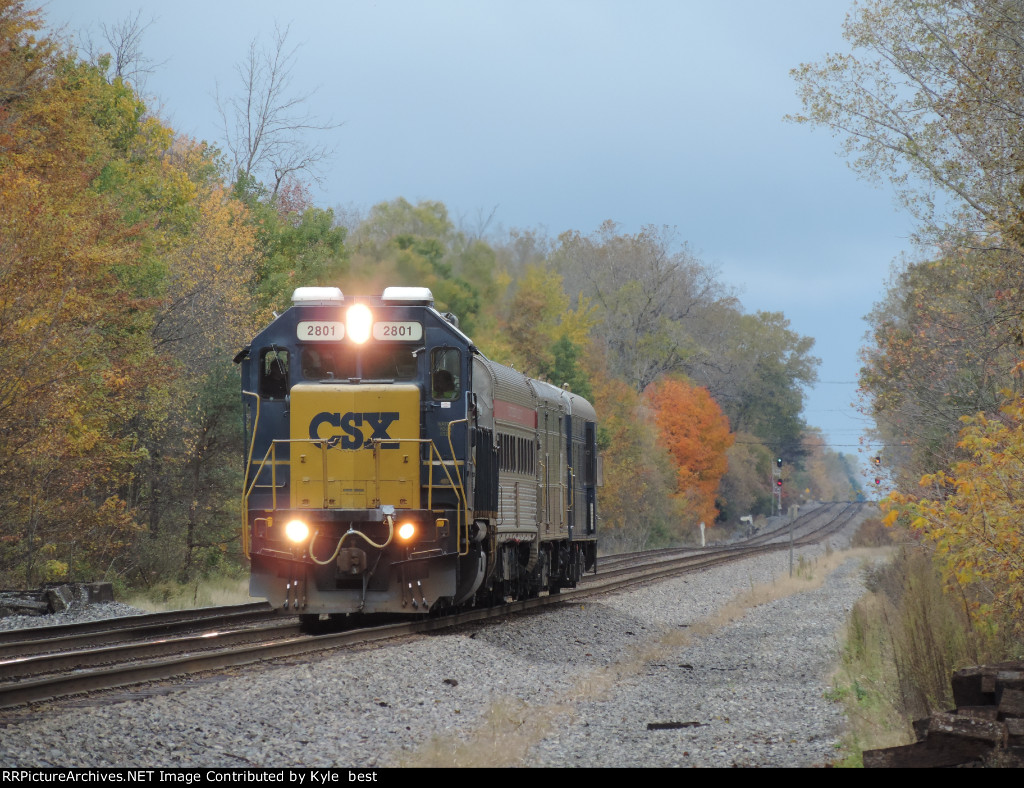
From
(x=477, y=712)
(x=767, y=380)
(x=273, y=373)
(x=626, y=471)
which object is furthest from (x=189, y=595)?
(x=767, y=380)

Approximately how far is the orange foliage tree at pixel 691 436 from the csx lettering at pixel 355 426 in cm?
5151

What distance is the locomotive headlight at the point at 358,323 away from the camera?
48.9ft

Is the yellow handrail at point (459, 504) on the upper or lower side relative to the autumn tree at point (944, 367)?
lower

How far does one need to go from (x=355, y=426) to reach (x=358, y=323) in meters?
1.36

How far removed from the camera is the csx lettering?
14.5 m

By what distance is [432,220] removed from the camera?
6028cm

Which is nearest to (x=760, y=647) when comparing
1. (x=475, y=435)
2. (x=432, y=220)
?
(x=475, y=435)

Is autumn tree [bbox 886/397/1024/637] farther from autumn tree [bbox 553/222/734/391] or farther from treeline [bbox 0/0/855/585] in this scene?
autumn tree [bbox 553/222/734/391]

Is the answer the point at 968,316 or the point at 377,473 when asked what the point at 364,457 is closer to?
the point at 377,473

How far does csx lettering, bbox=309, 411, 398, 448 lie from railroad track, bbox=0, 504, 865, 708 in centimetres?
232

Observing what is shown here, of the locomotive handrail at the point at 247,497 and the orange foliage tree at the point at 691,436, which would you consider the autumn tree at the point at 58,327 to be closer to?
the locomotive handrail at the point at 247,497

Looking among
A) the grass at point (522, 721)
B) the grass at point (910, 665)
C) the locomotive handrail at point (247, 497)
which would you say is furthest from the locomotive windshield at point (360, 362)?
the grass at point (910, 665)

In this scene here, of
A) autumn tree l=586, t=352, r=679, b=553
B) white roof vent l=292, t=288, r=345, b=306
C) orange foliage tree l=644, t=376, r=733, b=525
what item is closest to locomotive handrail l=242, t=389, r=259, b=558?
white roof vent l=292, t=288, r=345, b=306

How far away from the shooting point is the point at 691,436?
69062 millimetres
